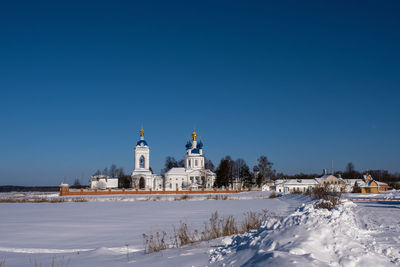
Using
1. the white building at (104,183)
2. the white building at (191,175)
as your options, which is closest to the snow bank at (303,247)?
the white building at (191,175)

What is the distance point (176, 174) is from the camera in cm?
8706

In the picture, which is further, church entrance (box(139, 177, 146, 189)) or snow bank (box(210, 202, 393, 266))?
church entrance (box(139, 177, 146, 189))

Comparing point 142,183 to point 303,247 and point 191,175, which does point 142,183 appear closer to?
point 191,175

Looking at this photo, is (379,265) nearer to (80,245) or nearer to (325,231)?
(325,231)

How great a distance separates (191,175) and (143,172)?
11805 mm

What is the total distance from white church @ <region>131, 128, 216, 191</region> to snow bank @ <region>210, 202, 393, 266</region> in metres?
73.3

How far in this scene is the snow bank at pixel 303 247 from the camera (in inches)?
190

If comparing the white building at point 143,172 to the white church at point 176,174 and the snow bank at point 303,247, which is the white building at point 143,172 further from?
the snow bank at point 303,247

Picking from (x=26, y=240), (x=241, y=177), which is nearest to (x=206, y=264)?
(x=26, y=240)

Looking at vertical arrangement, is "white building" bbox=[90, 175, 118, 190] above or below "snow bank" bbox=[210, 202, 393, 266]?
above

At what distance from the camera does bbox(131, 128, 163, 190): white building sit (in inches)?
3204

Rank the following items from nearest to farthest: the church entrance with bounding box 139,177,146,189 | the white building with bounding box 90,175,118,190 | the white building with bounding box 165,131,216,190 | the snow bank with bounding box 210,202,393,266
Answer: the snow bank with bounding box 210,202,393,266 < the church entrance with bounding box 139,177,146,189 < the white building with bounding box 90,175,118,190 < the white building with bounding box 165,131,216,190

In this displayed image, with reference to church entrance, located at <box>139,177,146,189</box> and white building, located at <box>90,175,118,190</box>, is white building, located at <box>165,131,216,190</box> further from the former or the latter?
white building, located at <box>90,175,118,190</box>

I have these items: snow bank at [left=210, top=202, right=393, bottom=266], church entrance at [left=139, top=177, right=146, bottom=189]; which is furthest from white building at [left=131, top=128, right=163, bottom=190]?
snow bank at [left=210, top=202, right=393, bottom=266]
